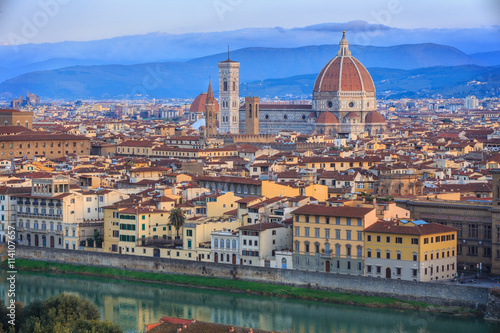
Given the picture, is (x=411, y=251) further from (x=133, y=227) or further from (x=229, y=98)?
(x=229, y=98)

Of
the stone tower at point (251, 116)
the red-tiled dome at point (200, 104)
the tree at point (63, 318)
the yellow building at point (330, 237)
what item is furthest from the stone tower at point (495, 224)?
the red-tiled dome at point (200, 104)

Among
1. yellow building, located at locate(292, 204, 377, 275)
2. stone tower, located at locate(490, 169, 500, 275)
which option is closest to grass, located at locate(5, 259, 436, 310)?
yellow building, located at locate(292, 204, 377, 275)

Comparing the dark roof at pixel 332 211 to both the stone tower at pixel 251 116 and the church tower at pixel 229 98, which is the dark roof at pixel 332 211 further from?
the church tower at pixel 229 98

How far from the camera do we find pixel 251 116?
10775 cm

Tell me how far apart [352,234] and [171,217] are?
8.23 metres

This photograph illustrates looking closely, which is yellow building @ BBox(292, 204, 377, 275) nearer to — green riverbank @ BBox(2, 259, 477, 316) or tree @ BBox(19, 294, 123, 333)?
green riverbank @ BBox(2, 259, 477, 316)

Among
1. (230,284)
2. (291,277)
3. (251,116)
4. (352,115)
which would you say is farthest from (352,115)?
(291,277)

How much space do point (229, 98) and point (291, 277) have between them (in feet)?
262

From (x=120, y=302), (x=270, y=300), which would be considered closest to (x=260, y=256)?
(x=270, y=300)

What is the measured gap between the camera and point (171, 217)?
41844mm

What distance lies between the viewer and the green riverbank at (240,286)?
34.4 metres

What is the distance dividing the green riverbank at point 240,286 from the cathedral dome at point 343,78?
2936 inches

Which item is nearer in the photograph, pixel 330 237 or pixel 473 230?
pixel 330 237

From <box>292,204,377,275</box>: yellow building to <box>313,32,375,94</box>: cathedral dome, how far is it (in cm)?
7749
